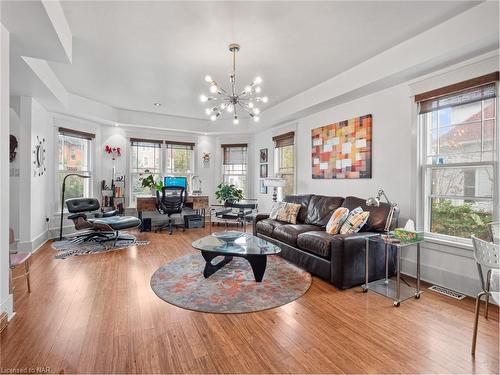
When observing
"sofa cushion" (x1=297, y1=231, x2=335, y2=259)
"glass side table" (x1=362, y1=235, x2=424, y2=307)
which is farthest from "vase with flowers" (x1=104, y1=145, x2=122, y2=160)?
"glass side table" (x1=362, y1=235, x2=424, y2=307)

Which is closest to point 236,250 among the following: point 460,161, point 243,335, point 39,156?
point 243,335

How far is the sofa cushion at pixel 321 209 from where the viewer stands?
3.98 metres

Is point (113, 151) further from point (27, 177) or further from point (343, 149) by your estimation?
point (343, 149)

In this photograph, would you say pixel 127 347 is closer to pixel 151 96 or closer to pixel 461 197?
pixel 461 197

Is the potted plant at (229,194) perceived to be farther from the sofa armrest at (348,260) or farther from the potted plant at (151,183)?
the sofa armrest at (348,260)

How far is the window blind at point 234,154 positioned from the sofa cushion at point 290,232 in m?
3.43

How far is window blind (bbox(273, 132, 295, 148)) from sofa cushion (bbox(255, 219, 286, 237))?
192 centimetres

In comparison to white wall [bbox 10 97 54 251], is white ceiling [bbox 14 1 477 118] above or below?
above

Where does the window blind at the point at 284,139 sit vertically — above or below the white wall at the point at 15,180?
above

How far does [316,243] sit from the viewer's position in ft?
10.3

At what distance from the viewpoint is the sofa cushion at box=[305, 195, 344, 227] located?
398 centimetres

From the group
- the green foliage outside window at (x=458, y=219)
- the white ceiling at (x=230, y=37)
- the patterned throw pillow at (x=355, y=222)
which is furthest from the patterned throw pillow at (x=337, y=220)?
the white ceiling at (x=230, y=37)

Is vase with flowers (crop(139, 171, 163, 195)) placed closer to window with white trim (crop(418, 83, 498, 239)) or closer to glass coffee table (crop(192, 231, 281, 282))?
Result: glass coffee table (crop(192, 231, 281, 282))

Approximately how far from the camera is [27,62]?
2.95m
